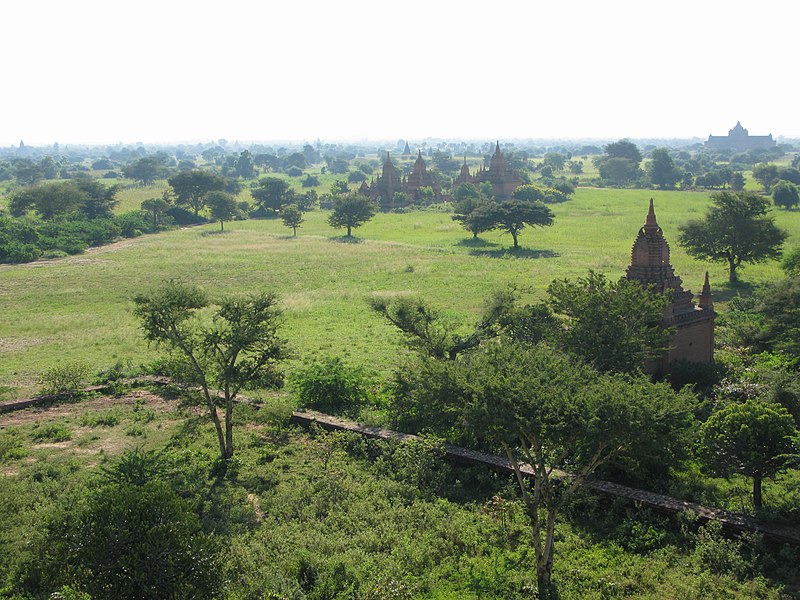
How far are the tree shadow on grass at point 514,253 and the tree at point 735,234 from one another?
1145cm

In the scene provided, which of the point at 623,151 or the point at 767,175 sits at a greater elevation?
the point at 623,151

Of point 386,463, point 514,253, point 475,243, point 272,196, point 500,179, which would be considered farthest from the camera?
point 500,179

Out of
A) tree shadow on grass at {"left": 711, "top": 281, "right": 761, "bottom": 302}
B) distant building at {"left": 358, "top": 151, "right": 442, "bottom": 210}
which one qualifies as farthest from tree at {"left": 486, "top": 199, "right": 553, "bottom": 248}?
distant building at {"left": 358, "top": 151, "right": 442, "bottom": 210}

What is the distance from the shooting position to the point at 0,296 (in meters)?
43.2

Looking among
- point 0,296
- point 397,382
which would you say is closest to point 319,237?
point 0,296

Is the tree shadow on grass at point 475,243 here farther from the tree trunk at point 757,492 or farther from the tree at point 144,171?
the tree at point 144,171

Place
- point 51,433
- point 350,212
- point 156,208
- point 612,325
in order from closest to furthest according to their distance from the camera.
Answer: point 612,325 → point 51,433 → point 350,212 → point 156,208

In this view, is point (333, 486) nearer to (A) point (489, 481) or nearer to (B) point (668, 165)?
(A) point (489, 481)

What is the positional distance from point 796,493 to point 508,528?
6.17m

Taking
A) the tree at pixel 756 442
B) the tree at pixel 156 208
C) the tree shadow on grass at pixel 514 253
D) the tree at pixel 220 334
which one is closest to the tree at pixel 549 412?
the tree at pixel 756 442

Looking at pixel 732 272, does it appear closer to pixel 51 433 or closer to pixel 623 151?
pixel 51 433

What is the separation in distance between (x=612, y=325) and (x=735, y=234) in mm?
27957

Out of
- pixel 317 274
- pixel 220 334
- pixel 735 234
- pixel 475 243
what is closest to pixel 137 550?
pixel 220 334

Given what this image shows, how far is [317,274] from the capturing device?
49750mm
